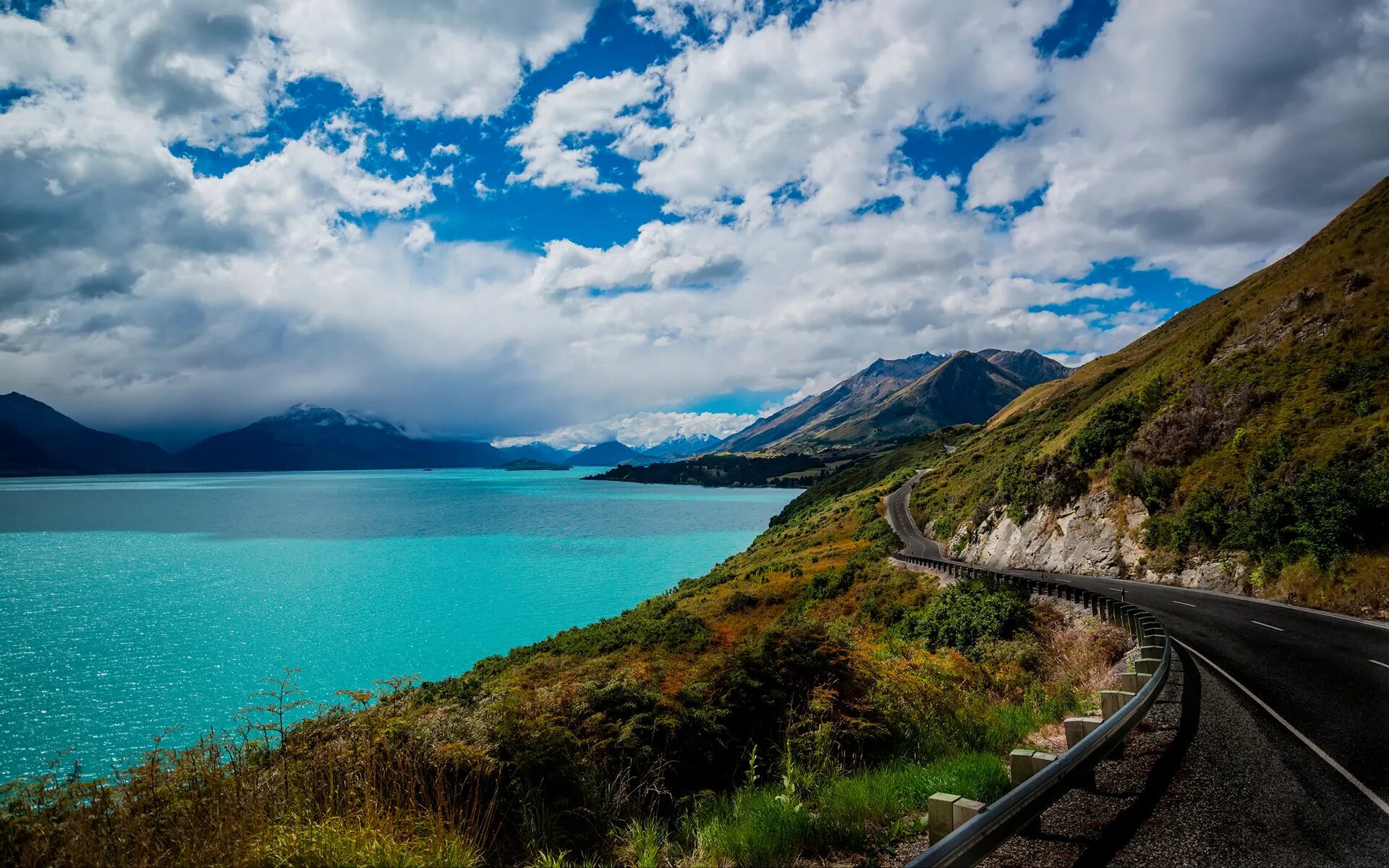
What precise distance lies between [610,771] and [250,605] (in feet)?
229

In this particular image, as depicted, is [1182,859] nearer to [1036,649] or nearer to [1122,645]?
[1122,645]

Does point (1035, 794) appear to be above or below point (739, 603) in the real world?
above

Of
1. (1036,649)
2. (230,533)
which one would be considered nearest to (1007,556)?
(1036,649)

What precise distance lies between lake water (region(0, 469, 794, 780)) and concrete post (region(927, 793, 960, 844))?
1499 inches

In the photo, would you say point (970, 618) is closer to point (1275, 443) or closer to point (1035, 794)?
point (1275, 443)

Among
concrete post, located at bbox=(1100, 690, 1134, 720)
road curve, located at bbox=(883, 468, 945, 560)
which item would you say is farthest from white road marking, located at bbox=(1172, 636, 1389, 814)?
road curve, located at bbox=(883, 468, 945, 560)

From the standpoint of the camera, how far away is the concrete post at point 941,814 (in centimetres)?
436

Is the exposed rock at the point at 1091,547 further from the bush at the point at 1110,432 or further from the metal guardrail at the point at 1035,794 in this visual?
the metal guardrail at the point at 1035,794

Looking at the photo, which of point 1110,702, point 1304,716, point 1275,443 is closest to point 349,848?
point 1110,702

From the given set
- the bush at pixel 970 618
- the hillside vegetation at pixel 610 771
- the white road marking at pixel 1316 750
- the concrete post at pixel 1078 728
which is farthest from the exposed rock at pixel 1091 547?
the concrete post at pixel 1078 728

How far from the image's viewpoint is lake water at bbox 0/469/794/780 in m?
36.9

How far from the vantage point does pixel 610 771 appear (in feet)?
30.1

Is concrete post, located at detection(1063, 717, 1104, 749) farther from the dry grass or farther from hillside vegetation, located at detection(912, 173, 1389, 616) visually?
hillside vegetation, located at detection(912, 173, 1389, 616)

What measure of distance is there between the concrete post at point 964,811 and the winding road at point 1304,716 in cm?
323
